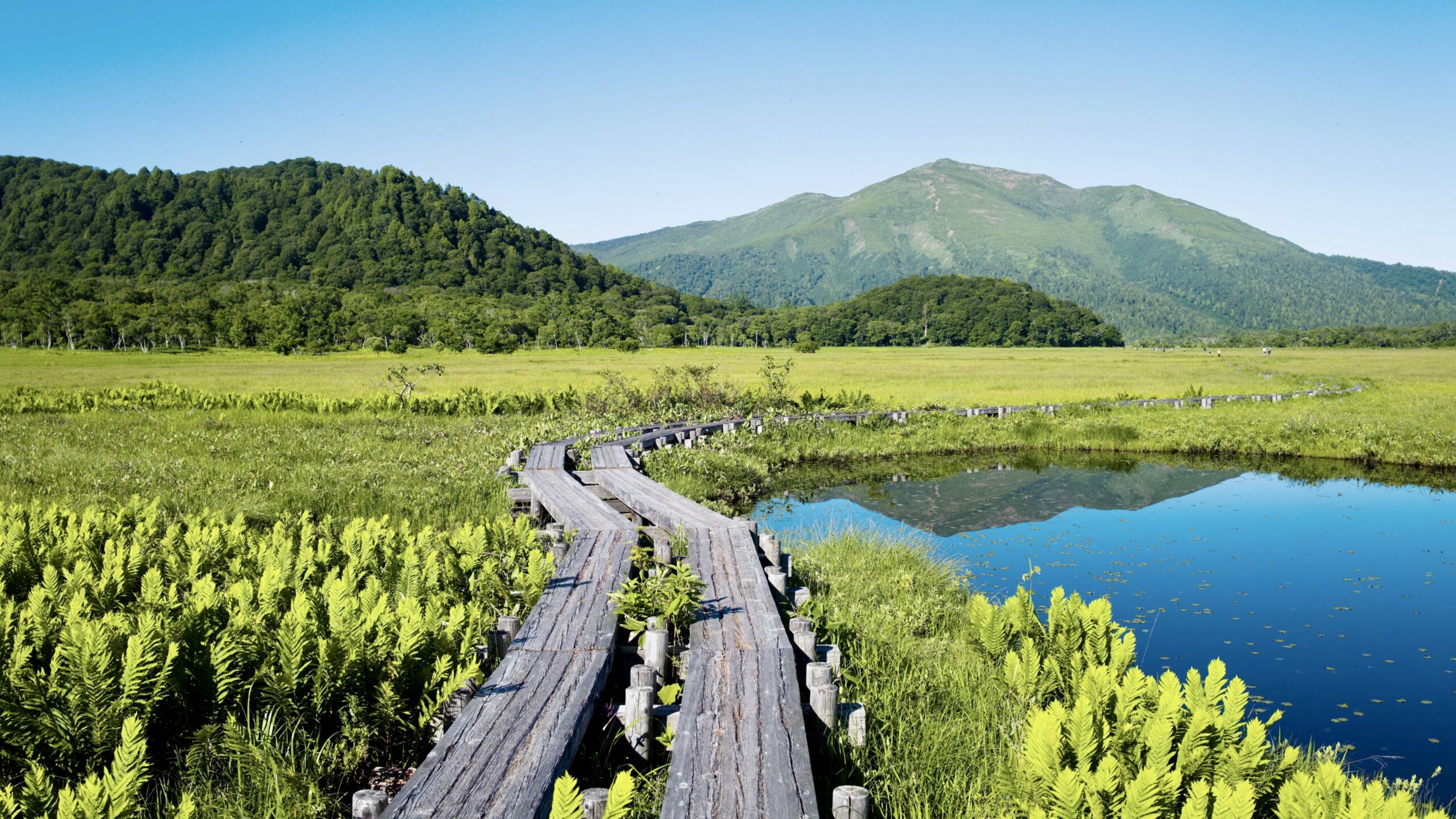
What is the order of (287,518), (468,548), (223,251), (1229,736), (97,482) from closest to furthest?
(1229,736) < (468,548) < (287,518) < (97,482) < (223,251)

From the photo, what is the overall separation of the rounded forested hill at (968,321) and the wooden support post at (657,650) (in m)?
132

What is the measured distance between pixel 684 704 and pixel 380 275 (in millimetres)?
157079

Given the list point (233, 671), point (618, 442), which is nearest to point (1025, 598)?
point (233, 671)

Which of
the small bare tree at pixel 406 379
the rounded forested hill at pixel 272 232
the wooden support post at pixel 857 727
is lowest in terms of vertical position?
the wooden support post at pixel 857 727

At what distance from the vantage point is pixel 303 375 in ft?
149

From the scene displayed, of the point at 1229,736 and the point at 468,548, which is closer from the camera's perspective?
the point at 1229,736

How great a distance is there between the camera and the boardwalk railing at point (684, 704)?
350cm

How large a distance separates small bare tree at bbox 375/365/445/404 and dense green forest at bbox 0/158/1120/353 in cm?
5874

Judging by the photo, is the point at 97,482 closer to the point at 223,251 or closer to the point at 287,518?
the point at 287,518

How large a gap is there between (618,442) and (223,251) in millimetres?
169111

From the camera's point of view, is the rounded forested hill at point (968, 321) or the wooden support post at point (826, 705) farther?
the rounded forested hill at point (968, 321)

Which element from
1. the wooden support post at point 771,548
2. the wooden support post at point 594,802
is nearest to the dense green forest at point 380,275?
the wooden support post at point 771,548

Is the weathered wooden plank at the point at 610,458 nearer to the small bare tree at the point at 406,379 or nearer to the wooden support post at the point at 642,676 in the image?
the wooden support post at the point at 642,676

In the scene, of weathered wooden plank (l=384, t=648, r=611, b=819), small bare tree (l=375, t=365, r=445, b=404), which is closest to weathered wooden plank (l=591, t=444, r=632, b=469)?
weathered wooden plank (l=384, t=648, r=611, b=819)
